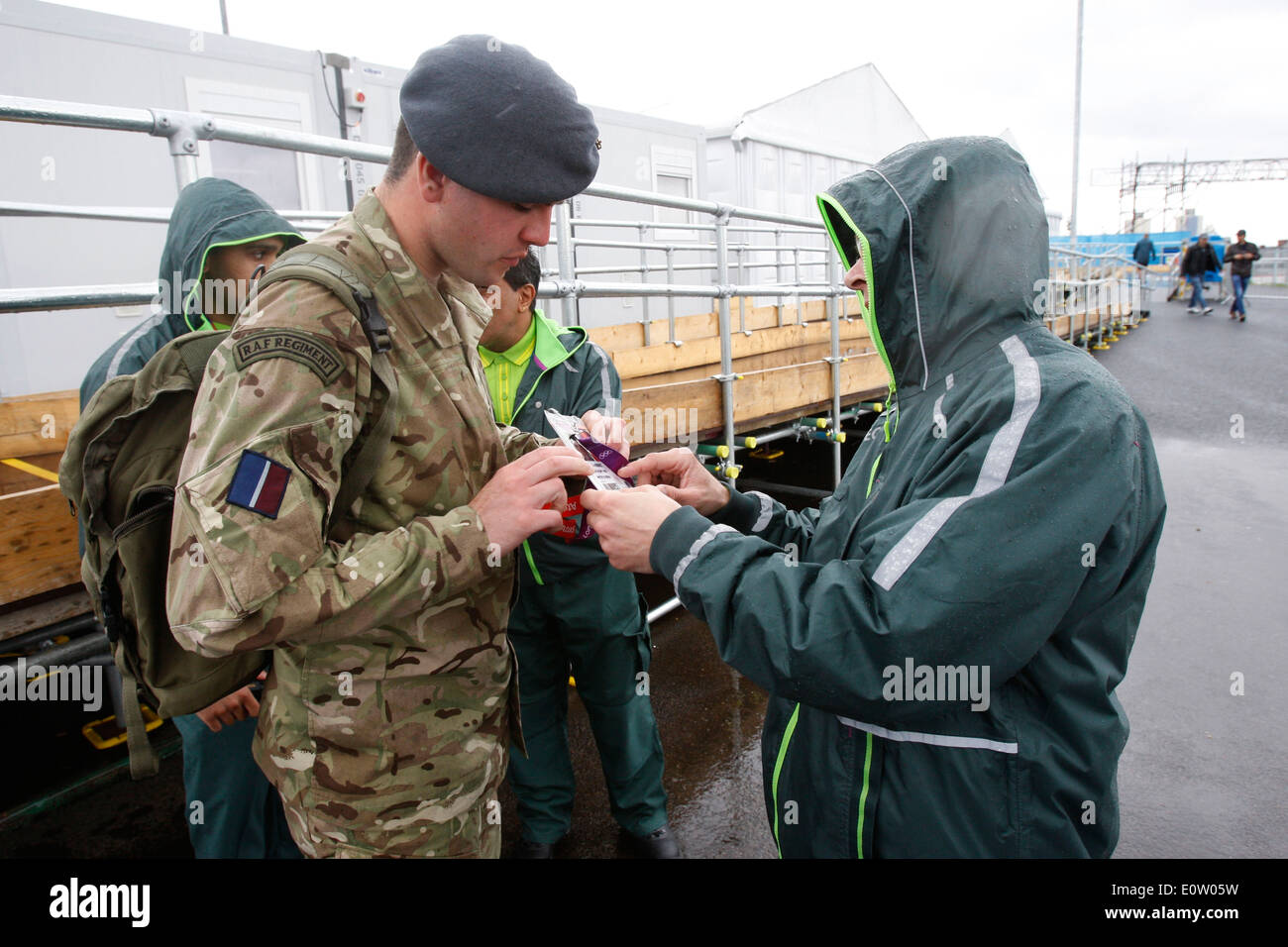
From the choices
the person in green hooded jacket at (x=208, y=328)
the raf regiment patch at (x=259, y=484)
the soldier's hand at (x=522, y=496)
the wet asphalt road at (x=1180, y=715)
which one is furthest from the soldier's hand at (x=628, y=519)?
the wet asphalt road at (x=1180, y=715)

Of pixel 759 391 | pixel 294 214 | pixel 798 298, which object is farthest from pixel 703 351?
pixel 294 214

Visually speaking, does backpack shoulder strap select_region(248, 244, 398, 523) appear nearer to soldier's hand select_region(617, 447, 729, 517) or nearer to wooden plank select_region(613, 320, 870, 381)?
soldier's hand select_region(617, 447, 729, 517)

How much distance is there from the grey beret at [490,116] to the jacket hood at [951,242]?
62 cm

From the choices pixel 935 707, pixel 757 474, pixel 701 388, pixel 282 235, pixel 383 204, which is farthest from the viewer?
pixel 757 474

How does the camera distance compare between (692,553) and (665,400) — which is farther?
(665,400)

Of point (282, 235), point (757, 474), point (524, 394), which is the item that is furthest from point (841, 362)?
point (282, 235)

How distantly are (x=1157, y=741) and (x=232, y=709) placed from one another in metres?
3.59

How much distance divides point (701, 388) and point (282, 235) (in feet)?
8.98

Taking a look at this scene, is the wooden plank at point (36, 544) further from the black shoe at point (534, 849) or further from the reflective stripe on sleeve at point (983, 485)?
the reflective stripe on sleeve at point (983, 485)

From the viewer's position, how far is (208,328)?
7.13 feet

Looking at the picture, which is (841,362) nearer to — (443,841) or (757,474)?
(757,474)

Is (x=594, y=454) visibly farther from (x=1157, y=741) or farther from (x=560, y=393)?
(x=1157, y=741)

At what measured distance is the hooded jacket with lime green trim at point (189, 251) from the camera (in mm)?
2143

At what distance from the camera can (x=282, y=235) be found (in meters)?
2.29
